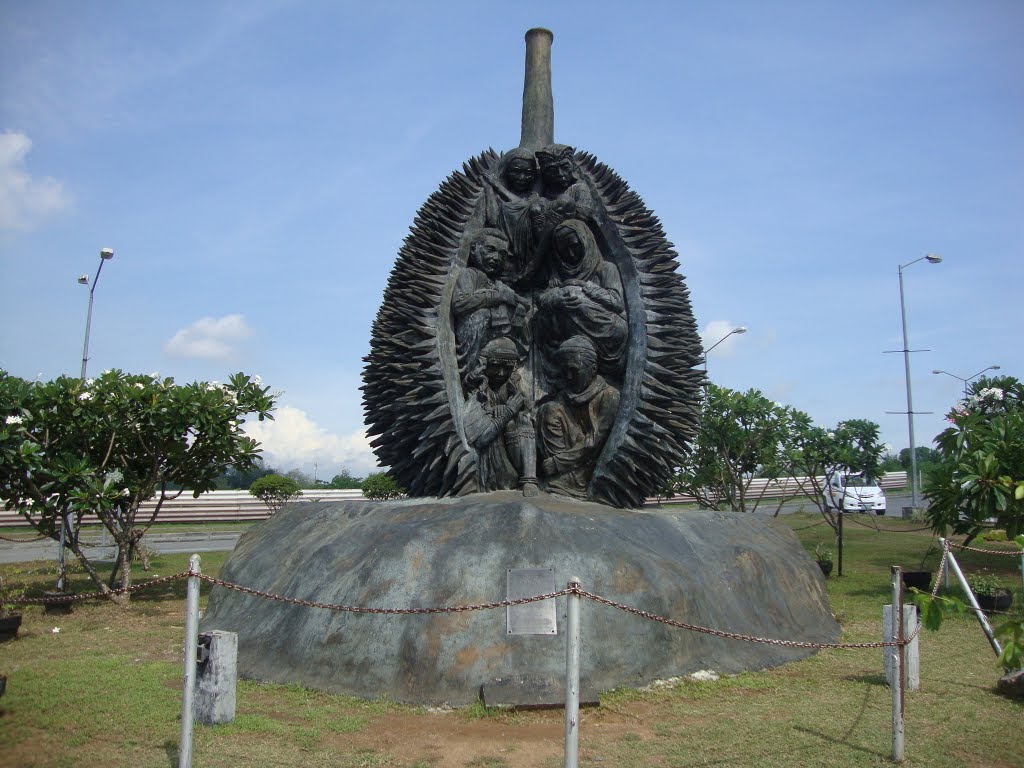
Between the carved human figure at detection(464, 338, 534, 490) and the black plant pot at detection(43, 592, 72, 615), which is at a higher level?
the carved human figure at detection(464, 338, 534, 490)

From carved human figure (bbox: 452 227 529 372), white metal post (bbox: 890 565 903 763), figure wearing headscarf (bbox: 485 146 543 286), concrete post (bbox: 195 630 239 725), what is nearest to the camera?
white metal post (bbox: 890 565 903 763)

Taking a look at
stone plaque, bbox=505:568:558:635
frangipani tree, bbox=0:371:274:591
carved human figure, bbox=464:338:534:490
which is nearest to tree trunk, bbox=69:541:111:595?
frangipani tree, bbox=0:371:274:591

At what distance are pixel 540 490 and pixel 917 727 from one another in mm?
4024

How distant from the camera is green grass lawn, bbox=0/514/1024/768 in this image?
5164mm

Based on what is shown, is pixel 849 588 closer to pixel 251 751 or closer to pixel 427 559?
pixel 427 559

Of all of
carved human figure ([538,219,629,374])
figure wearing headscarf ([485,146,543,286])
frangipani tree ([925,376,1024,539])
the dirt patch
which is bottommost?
the dirt patch

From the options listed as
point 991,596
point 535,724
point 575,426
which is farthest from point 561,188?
point 991,596

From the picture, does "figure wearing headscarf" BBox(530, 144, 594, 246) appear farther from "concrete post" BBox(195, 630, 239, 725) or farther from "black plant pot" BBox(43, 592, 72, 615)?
"black plant pot" BBox(43, 592, 72, 615)

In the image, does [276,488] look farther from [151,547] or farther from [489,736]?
[489,736]

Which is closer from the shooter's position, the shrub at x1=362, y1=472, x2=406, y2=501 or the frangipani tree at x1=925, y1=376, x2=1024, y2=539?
the frangipani tree at x1=925, y1=376, x2=1024, y2=539

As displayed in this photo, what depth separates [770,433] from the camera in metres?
18.4

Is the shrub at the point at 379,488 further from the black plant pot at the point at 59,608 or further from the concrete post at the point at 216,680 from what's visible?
the concrete post at the point at 216,680

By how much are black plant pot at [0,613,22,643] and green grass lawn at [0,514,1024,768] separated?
3.60 feet

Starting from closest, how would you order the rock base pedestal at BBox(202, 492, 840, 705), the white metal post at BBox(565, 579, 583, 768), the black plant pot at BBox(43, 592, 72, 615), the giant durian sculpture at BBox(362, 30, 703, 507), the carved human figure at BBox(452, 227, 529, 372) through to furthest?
the white metal post at BBox(565, 579, 583, 768) → the rock base pedestal at BBox(202, 492, 840, 705) → the giant durian sculpture at BBox(362, 30, 703, 507) → the carved human figure at BBox(452, 227, 529, 372) → the black plant pot at BBox(43, 592, 72, 615)
